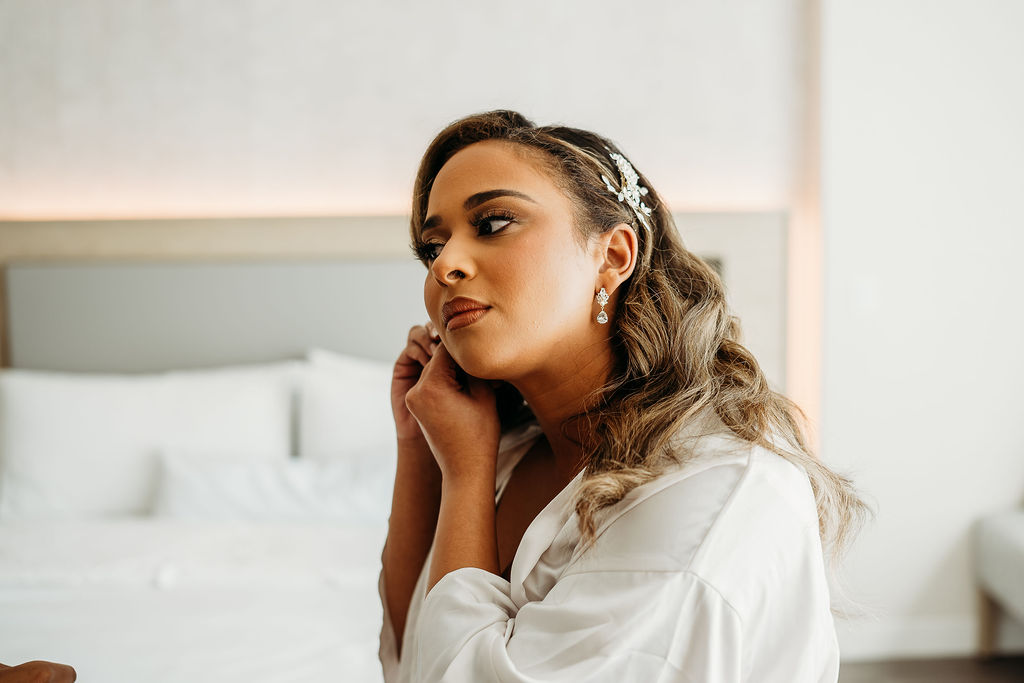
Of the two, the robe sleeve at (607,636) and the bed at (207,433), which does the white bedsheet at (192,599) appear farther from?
the robe sleeve at (607,636)

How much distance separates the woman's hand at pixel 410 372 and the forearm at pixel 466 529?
0.85 feet

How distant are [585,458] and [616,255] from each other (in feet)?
0.93

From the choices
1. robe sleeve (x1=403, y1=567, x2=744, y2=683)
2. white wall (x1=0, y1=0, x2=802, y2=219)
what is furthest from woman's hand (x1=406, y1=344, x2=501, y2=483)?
white wall (x1=0, y1=0, x2=802, y2=219)

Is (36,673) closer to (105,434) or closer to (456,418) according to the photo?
(456,418)

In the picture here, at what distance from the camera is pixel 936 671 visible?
251cm

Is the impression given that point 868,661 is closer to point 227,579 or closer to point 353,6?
point 227,579

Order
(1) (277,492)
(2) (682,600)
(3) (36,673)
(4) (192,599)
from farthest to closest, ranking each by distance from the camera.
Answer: (1) (277,492)
(4) (192,599)
(3) (36,673)
(2) (682,600)

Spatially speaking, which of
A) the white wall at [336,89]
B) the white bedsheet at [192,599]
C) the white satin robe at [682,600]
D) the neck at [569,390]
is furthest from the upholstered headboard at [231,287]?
the white satin robe at [682,600]

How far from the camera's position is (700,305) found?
104cm

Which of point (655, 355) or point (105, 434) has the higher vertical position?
point (655, 355)

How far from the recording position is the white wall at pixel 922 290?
2.51 meters

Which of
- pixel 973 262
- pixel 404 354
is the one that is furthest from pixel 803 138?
pixel 404 354

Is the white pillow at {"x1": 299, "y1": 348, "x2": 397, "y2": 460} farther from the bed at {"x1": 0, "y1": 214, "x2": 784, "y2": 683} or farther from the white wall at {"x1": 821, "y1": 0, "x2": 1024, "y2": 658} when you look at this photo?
the white wall at {"x1": 821, "y1": 0, "x2": 1024, "y2": 658}

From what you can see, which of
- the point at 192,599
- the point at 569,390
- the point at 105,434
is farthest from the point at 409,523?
the point at 105,434
